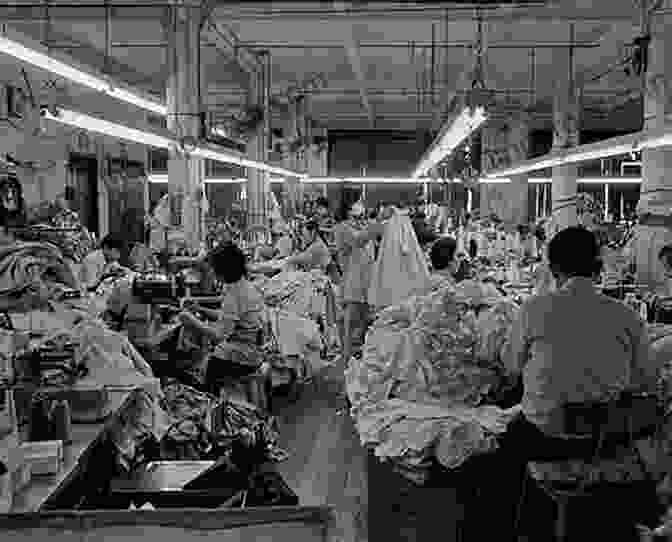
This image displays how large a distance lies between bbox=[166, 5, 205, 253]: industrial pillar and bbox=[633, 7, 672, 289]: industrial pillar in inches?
189

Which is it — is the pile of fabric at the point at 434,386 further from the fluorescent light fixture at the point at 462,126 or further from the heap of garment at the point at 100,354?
the fluorescent light fixture at the point at 462,126

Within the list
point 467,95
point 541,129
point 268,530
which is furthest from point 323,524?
point 541,129

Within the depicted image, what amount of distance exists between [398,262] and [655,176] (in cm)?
239

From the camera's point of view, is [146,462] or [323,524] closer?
[323,524]

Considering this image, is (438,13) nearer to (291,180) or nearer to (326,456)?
(326,456)

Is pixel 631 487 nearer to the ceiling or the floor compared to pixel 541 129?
nearer to the floor

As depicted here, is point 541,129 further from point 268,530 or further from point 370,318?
point 268,530

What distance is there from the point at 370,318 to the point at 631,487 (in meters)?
5.53

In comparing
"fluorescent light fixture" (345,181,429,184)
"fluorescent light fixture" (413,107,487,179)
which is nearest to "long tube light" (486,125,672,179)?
"fluorescent light fixture" (413,107,487,179)

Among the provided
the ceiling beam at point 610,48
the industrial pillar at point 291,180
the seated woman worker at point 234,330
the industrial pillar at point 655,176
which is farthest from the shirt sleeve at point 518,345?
the industrial pillar at point 291,180

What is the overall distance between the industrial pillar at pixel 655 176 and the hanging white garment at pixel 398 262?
1.94 m

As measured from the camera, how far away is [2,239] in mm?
3254

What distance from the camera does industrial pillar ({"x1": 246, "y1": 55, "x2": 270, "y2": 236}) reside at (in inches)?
575

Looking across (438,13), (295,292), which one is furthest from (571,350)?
(438,13)
